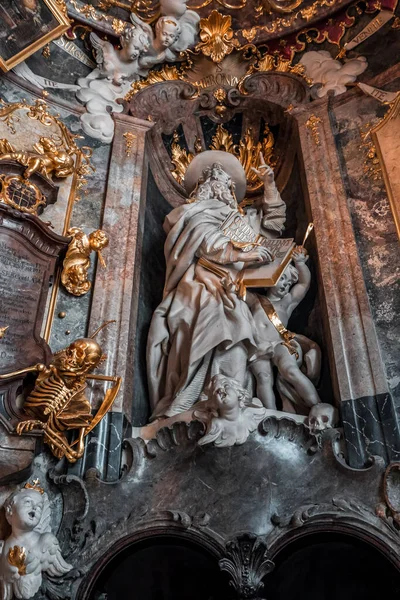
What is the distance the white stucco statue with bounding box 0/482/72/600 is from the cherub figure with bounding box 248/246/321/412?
2.00m

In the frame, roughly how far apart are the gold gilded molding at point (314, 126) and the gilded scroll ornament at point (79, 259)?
272 cm

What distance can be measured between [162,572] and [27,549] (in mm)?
1028

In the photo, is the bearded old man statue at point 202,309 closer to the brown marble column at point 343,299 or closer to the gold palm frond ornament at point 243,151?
the brown marble column at point 343,299

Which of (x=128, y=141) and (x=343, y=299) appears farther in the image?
(x=128, y=141)

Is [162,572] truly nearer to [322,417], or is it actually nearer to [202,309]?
[322,417]

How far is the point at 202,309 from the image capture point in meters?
5.17

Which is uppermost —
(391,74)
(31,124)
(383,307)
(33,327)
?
(391,74)

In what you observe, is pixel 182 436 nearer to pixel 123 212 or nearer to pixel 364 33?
pixel 123 212

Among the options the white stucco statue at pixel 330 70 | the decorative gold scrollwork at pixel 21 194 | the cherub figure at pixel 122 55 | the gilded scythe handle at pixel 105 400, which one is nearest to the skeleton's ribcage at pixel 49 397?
the gilded scythe handle at pixel 105 400

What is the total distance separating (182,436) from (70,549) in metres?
1.12

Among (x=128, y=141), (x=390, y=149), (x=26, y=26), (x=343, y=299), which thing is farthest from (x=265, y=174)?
(x=26, y=26)

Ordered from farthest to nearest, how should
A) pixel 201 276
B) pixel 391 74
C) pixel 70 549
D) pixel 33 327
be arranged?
pixel 391 74
pixel 201 276
pixel 33 327
pixel 70 549

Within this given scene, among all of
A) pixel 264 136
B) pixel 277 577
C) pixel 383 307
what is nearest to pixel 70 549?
pixel 277 577

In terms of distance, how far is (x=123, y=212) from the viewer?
20.3ft
